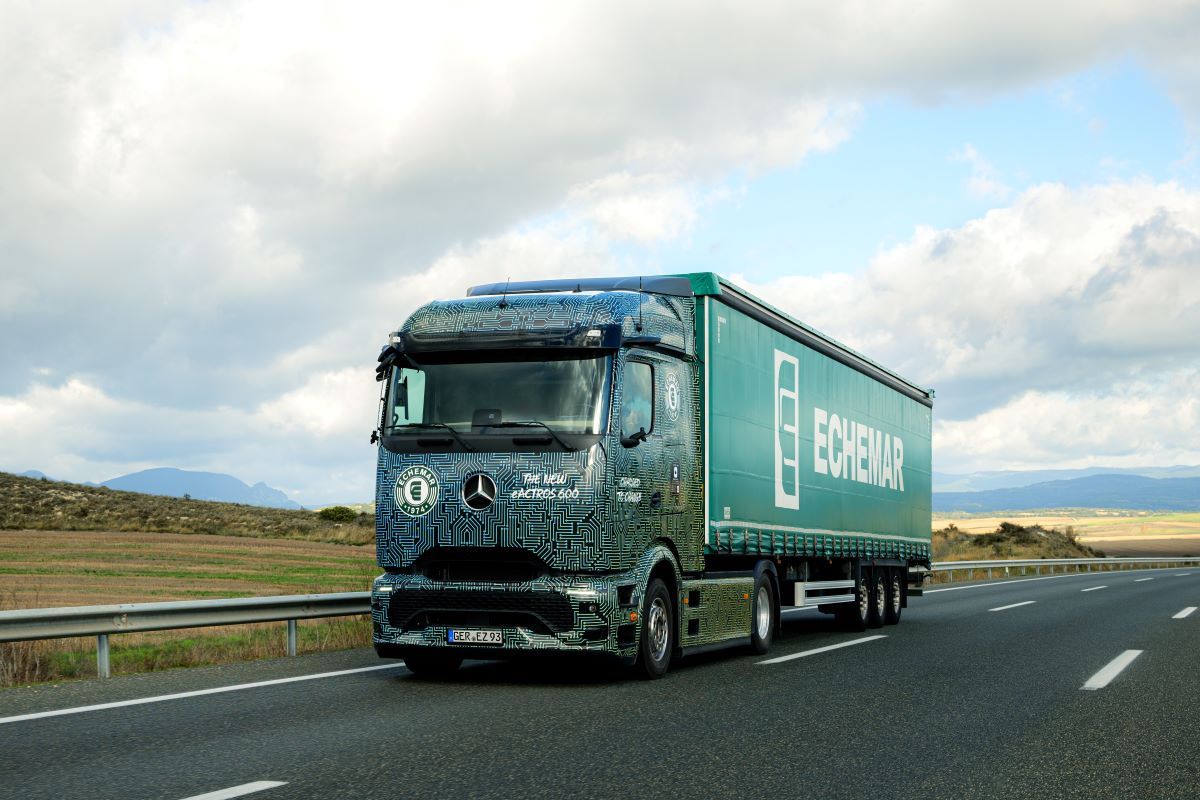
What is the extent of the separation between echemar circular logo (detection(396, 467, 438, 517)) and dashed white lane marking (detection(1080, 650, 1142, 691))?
5632mm

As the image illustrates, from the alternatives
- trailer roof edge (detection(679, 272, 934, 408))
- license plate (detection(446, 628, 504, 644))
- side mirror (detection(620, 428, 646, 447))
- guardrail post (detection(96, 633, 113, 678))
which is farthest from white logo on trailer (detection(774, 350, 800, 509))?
guardrail post (detection(96, 633, 113, 678))

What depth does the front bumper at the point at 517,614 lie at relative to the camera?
9922mm

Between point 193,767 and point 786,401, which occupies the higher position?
point 786,401

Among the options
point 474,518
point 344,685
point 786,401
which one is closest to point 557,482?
point 474,518

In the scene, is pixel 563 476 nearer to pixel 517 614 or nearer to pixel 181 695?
pixel 517 614

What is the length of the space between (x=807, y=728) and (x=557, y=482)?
9.72 feet

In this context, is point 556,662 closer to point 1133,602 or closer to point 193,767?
point 193,767

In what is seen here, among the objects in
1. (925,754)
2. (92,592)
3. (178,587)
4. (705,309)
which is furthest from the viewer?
(178,587)

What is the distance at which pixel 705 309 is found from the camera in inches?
483

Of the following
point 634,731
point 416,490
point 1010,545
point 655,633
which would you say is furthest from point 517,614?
point 1010,545

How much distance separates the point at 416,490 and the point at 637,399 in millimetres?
2047

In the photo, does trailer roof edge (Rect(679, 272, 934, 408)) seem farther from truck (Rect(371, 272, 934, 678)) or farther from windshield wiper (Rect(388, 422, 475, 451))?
windshield wiper (Rect(388, 422, 475, 451))

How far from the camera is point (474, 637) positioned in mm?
10062

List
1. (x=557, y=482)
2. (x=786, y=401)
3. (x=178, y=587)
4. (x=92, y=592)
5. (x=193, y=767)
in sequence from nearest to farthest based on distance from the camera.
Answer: (x=193, y=767) < (x=557, y=482) < (x=786, y=401) < (x=92, y=592) < (x=178, y=587)
